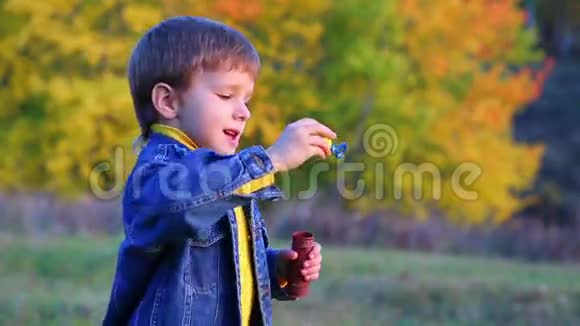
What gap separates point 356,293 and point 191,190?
5591 millimetres

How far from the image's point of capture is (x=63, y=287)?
7.38 m

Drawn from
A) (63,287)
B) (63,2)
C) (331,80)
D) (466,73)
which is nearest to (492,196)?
(466,73)

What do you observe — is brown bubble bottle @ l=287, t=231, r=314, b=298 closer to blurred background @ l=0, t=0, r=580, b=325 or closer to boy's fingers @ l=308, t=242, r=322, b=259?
boy's fingers @ l=308, t=242, r=322, b=259

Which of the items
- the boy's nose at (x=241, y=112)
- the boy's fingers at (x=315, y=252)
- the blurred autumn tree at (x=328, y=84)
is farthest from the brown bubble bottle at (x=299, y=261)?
the blurred autumn tree at (x=328, y=84)

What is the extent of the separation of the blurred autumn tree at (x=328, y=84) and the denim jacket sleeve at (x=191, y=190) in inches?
387

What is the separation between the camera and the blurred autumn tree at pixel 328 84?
1280cm

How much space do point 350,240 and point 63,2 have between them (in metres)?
5.17

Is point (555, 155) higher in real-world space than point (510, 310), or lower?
higher

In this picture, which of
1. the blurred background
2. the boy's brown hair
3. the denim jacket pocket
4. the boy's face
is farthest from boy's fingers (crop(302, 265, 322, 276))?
the blurred background

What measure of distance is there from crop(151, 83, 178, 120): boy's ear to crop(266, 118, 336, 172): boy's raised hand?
12.6 inches

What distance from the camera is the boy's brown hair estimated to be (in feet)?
7.73

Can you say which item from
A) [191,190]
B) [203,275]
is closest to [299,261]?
[203,275]

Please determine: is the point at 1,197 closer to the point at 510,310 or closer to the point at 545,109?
the point at 510,310

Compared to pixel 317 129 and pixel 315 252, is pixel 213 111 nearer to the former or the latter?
pixel 317 129
